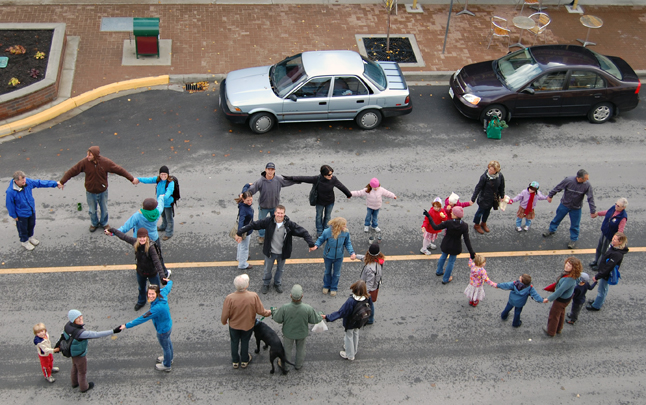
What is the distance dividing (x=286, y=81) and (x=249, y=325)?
268 inches

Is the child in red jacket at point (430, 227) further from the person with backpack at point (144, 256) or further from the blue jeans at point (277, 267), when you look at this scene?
the person with backpack at point (144, 256)

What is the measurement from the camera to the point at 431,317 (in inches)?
359

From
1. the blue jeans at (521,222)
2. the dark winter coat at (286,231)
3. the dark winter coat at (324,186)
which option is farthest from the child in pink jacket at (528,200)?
the dark winter coat at (286,231)

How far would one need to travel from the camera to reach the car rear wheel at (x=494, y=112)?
13.5 m

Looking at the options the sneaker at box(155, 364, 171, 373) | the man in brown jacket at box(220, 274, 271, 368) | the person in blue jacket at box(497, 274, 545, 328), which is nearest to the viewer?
the man in brown jacket at box(220, 274, 271, 368)

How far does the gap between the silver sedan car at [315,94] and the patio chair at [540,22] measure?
17.3 feet

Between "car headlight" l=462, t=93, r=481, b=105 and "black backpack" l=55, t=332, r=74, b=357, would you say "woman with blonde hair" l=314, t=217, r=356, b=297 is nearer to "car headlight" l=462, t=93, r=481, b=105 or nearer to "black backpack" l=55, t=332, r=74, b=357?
"black backpack" l=55, t=332, r=74, b=357

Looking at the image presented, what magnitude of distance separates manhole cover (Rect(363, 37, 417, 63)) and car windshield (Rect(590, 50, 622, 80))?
435cm

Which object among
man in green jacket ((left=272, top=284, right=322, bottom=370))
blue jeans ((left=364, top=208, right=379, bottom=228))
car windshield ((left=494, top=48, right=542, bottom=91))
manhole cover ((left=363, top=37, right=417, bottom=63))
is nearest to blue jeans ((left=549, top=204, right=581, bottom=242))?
blue jeans ((left=364, top=208, right=379, bottom=228))

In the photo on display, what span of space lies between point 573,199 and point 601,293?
5.88ft

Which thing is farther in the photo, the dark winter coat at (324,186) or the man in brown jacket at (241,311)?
the dark winter coat at (324,186)

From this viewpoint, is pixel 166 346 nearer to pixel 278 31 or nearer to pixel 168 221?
pixel 168 221

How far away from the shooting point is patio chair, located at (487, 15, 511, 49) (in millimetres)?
15945

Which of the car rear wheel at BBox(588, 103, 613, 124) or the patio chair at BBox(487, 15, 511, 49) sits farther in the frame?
the patio chair at BBox(487, 15, 511, 49)
